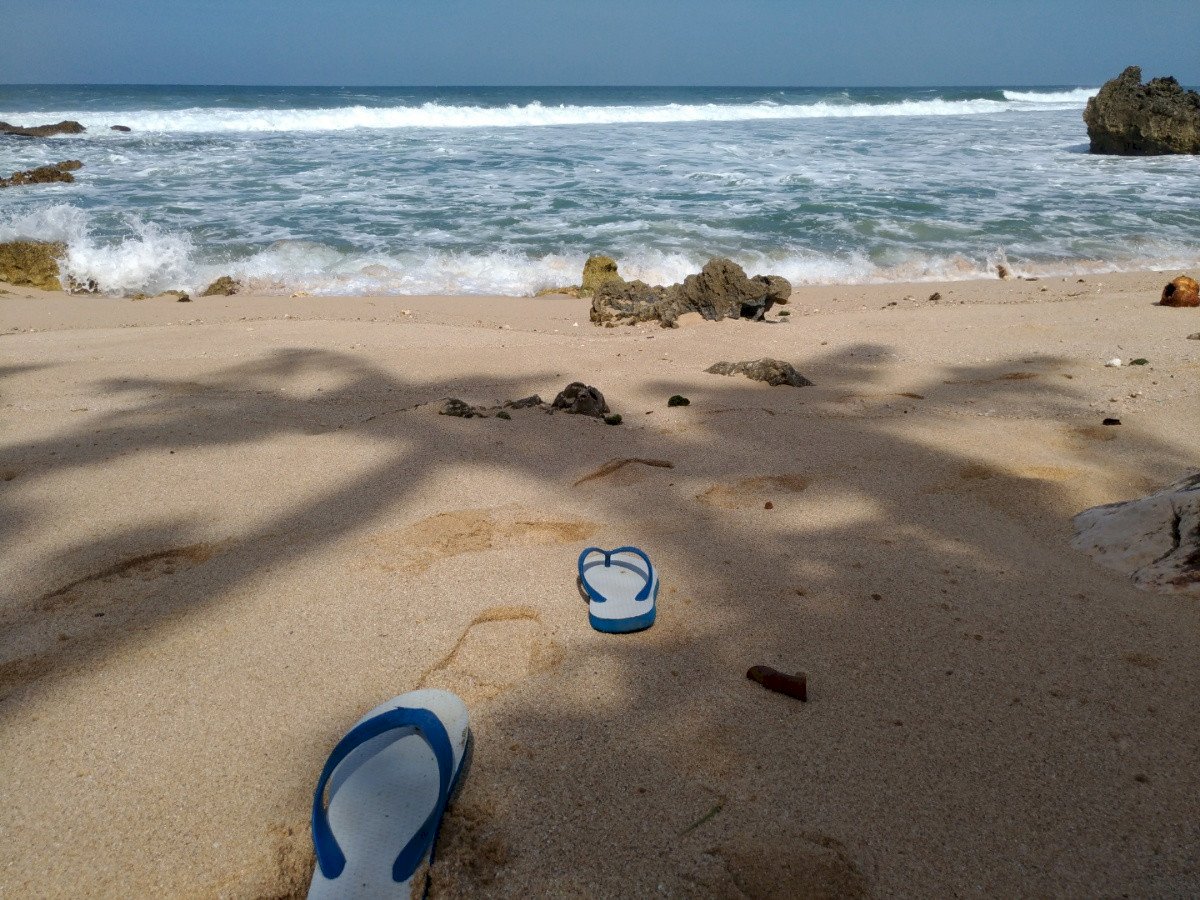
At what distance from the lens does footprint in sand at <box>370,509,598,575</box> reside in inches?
88.1

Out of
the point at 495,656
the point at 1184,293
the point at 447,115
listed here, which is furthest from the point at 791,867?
the point at 447,115

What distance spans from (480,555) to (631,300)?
14.5 ft

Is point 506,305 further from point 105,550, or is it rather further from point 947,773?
point 947,773

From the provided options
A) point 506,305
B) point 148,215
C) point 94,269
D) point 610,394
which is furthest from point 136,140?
point 610,394

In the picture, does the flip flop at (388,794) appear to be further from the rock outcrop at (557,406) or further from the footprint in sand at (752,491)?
the rock outcrop at (557,406)

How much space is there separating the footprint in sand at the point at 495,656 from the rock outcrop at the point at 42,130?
2666cm

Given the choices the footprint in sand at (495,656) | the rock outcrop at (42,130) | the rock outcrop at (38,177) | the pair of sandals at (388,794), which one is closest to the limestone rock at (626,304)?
the footprint in sand at (495,656)

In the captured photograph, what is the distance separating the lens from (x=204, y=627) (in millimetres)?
1905

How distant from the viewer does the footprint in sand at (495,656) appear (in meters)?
1.70

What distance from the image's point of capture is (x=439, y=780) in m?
1.41

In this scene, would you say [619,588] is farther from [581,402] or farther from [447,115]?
Result: [447,115]

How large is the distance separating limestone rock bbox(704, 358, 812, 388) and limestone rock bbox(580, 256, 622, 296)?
3101mm

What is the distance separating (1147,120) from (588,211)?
1326cm

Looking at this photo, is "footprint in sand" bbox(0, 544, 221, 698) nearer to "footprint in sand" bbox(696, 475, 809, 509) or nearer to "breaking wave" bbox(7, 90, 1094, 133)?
"footprint in sand" bbox(696, 475, 809, 509)
